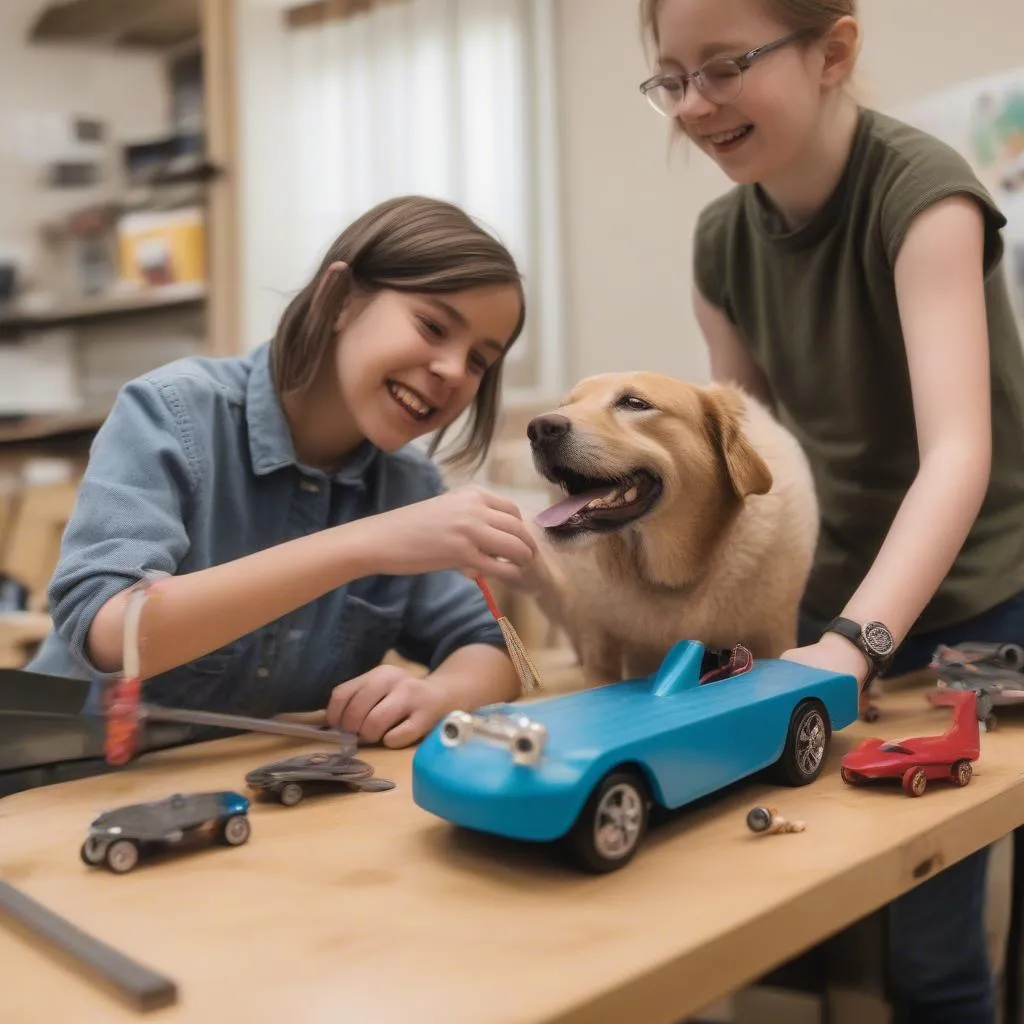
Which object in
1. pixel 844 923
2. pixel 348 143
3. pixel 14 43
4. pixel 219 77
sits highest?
pixel 14 43

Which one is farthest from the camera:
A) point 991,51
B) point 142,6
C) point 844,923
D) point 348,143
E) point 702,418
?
point 142,6

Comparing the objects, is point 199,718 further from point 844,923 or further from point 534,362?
point 534,362

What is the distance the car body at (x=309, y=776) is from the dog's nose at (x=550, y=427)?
0.25 metres

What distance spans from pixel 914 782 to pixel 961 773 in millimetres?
45

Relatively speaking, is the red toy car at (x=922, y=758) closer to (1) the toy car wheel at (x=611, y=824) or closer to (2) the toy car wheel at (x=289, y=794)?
(1) the toy car wheel at (x=611, y=824)

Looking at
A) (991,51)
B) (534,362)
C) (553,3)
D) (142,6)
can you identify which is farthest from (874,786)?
(142,6)

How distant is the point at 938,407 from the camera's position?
78 cm

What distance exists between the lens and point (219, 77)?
2342mm

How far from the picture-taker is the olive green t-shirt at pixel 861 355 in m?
0.87

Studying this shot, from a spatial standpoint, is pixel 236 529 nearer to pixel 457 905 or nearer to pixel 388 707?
pixel 388 707

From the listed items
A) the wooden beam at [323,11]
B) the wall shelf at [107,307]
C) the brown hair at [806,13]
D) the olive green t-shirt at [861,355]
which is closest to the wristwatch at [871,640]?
the olive green t-shirt at [861,355]

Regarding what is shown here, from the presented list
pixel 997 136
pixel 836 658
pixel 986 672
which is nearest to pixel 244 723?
pixel 836 658

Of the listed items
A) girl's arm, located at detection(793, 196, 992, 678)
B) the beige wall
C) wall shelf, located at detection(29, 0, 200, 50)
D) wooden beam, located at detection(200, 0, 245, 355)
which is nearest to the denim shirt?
girl's arm, located at detection(793, 196, 992, 678)

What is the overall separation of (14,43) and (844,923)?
9.20 feet
